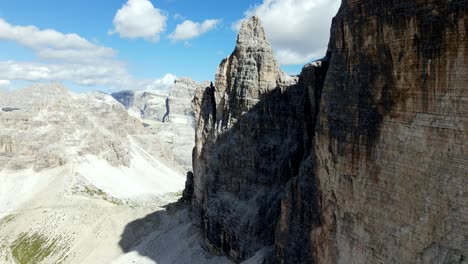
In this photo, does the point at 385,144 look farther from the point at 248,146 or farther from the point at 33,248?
the point at 33,248

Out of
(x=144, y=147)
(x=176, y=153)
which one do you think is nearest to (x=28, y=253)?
(x=144, y=147)

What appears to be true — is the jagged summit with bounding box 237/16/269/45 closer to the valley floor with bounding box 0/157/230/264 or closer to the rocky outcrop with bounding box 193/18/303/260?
the rocky outcrop with bounding box 193/18/303/260

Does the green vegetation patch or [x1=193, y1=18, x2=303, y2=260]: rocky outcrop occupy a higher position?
[x1=193, y1=18, x2=303, y2=260]: rocky outcrop

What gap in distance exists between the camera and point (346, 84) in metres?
26.5

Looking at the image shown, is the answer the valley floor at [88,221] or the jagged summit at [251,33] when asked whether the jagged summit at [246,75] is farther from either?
the valley floor at [88,221]

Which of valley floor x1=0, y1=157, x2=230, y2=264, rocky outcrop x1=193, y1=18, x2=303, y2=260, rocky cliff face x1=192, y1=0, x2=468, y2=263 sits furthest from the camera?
valley floor x1=0, y1=157, x2=230, y2=264

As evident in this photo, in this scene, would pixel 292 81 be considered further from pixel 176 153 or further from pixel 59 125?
pixel 176 153

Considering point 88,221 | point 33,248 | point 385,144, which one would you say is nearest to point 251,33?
point 385,144

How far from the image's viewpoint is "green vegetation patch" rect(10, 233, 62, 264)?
76.4m

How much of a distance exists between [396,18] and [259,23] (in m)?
34.4

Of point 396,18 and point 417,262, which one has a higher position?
point 396,18

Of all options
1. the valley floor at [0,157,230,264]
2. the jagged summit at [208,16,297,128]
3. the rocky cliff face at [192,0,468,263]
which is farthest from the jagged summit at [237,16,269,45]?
the valley floor at [0,157,230,264]

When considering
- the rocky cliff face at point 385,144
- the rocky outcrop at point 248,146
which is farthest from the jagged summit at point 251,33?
the rocky cliff face at point 385,144

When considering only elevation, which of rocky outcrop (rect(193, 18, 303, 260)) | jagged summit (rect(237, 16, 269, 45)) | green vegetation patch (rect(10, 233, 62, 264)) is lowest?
green vegetation patch (rect(10, 233, 62, 264))
